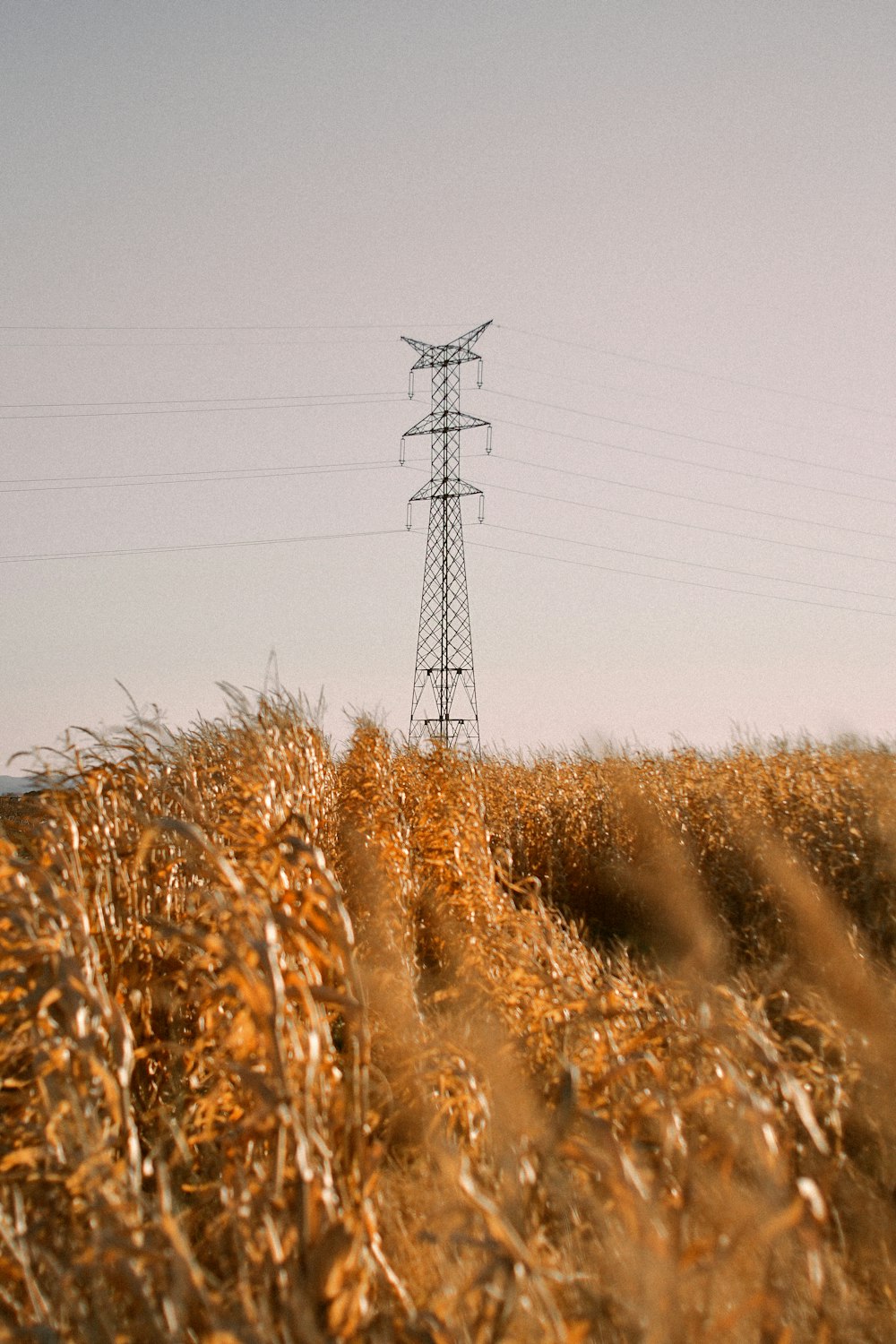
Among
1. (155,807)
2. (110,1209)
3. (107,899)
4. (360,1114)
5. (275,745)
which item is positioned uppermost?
(275,745)

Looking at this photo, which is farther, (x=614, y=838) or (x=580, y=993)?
(x=614, y=838)

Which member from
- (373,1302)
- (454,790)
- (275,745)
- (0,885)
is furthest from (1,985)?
(454,790)

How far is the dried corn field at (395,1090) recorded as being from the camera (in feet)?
8.39

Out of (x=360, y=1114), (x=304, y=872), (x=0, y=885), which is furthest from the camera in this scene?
(x=304, y=872)

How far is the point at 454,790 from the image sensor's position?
12141mm

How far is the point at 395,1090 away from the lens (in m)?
5.49

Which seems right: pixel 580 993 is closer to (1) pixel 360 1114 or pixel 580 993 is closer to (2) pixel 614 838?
(1) pixel 360 1114

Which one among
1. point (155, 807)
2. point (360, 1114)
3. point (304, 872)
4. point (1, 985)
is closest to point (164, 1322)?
point (360, 1114)

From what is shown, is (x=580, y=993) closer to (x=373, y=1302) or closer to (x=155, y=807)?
(x=373, y=1302)

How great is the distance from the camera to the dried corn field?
2557 millimetres

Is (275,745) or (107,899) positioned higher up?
(275,745)

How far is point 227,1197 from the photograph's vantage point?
2.79 metres

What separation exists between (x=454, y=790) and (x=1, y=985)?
8158 mm

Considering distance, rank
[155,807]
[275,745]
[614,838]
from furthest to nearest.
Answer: [614,838] → [275,745] → [155,807]
